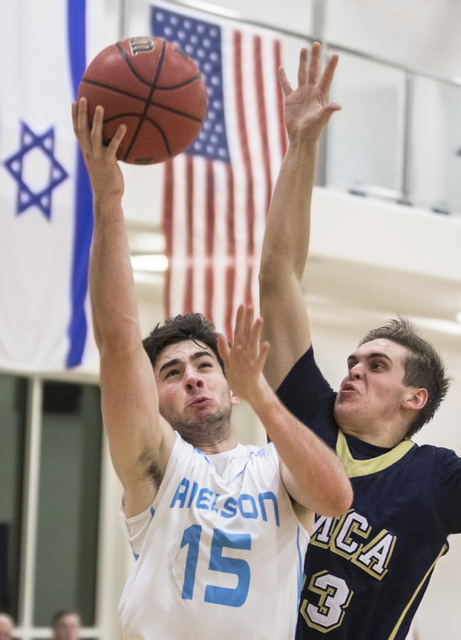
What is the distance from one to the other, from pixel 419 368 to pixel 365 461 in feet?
1.73

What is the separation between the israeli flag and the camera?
300 inches

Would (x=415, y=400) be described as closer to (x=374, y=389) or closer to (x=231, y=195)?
(x=374, y=389)

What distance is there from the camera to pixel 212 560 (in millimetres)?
2898

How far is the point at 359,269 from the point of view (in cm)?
971

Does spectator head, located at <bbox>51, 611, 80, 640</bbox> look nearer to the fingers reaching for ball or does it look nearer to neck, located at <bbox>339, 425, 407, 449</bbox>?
neck, located at <bbox>339, 425, 407, 449</bbox>

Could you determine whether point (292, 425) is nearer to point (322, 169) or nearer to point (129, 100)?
point (129, 100)

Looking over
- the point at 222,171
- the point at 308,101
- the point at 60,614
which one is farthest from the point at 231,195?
the point at 308,101

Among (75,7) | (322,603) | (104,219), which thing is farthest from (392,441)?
(75,7)

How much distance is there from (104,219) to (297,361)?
41.9 inches

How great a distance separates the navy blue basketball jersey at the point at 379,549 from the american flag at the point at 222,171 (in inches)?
188

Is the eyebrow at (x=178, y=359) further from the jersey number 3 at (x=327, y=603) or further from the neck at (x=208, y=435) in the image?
the jersey number 3 at (x=327, y=603)

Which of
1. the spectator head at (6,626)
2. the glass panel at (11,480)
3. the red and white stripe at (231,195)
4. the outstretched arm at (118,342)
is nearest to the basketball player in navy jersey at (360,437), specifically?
the outstretched arm at (118,342)

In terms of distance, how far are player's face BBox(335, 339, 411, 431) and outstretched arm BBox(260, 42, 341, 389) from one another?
234 millimetres

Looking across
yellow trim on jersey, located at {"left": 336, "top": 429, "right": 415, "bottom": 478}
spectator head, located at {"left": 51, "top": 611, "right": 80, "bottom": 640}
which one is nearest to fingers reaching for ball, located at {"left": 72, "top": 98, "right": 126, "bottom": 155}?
yellow trim on jersey, located at {"left": 336, "top": 429, "right": 415, "bottom": 478}
